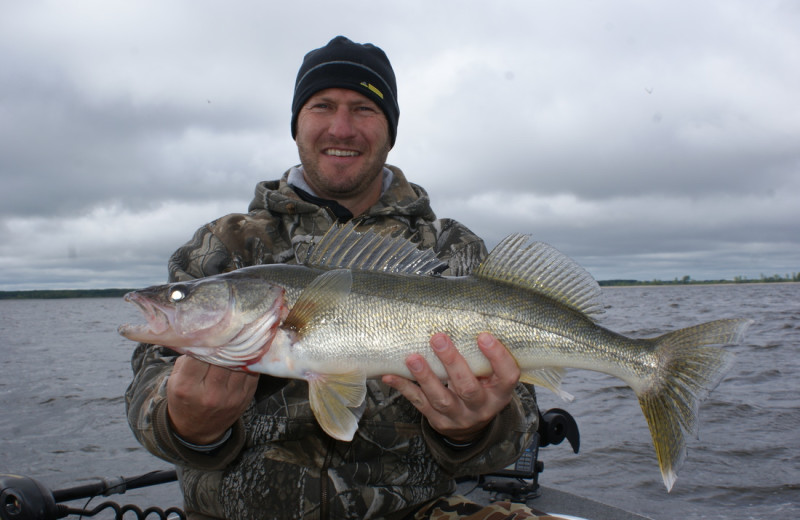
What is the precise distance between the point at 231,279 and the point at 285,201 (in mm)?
1208

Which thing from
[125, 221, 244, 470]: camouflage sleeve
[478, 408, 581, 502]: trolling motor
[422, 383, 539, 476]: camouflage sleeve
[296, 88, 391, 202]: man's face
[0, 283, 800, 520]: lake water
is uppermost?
[296, 88, 391, 202]: man's face

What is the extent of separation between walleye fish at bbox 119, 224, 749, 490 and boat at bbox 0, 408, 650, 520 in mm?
1105

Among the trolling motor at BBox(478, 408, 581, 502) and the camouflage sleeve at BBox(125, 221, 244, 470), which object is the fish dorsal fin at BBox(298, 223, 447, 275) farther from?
the trolling motor at BBox(478, 408, 581, 502)

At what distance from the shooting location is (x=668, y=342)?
3039 mm

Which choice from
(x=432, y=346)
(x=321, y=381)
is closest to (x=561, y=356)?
(x=432, y=346)

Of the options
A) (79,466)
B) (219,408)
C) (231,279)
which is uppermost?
(231,279)

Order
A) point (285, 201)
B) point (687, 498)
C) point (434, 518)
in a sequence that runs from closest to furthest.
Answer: point (434, 518) < point (285, 201) < point (687, 498)

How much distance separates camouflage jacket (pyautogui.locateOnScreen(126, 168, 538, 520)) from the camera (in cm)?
319

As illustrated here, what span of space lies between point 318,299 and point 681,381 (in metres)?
1.95

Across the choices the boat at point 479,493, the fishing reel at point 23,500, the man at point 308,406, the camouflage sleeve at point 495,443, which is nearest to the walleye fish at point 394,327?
the man at point 308,406

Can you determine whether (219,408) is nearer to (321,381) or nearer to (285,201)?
(321,381)

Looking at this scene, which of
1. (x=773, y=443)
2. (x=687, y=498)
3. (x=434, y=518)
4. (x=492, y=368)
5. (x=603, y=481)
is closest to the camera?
(x=492, y=368)

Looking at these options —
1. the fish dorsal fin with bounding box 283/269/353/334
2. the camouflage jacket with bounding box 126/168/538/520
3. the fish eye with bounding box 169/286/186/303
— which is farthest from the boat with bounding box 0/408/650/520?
the fish dorsal fin with bounding box 283/269/353/334

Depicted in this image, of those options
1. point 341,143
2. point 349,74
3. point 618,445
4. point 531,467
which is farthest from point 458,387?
point 618,445
